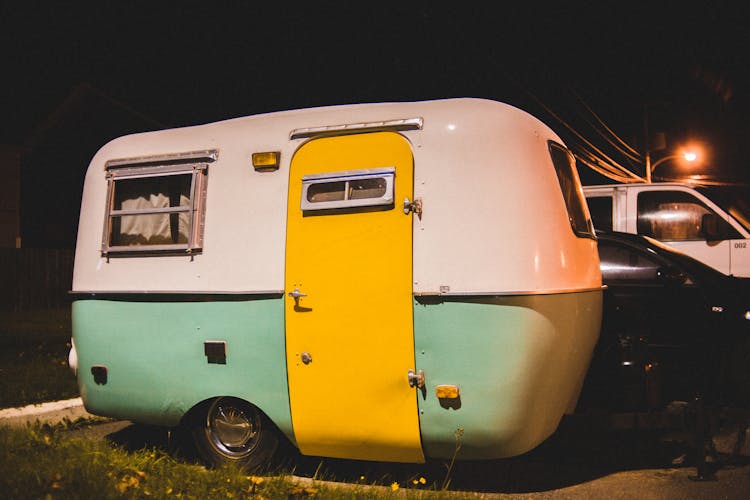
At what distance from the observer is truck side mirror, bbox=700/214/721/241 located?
8242mm

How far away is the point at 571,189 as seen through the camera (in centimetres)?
488

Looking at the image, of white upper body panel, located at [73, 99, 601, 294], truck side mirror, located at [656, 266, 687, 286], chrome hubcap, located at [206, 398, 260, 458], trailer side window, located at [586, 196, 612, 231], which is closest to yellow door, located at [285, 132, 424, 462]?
white upper body panel, located at [73, 99, 601, 294]

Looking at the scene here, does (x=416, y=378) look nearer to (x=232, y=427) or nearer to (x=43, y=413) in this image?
(x=232, y=427)

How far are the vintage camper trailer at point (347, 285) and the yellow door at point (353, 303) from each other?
0.5 inches

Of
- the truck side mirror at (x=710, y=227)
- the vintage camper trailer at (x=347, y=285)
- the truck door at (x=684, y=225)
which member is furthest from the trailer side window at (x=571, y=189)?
the truck door at (x=684, y=225)

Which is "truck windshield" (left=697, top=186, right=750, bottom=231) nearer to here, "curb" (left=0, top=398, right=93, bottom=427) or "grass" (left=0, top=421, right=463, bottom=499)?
"grass" (left=0, top=421, right=463, bottom=499)

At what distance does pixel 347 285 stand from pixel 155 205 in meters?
1.82

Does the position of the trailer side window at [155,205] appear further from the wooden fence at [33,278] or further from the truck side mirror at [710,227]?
the wooden fence at [33,278]

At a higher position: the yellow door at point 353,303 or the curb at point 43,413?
the yellow door at point 353,303

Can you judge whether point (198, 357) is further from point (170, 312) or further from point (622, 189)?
point (622, 189)

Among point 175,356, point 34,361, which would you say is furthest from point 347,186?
point 34,361

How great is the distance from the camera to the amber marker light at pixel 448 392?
425cm

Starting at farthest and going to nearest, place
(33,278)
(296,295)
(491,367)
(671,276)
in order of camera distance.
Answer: (33,278), (671,276), (296,295), (491,367)

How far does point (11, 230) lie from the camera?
67.7 feet
